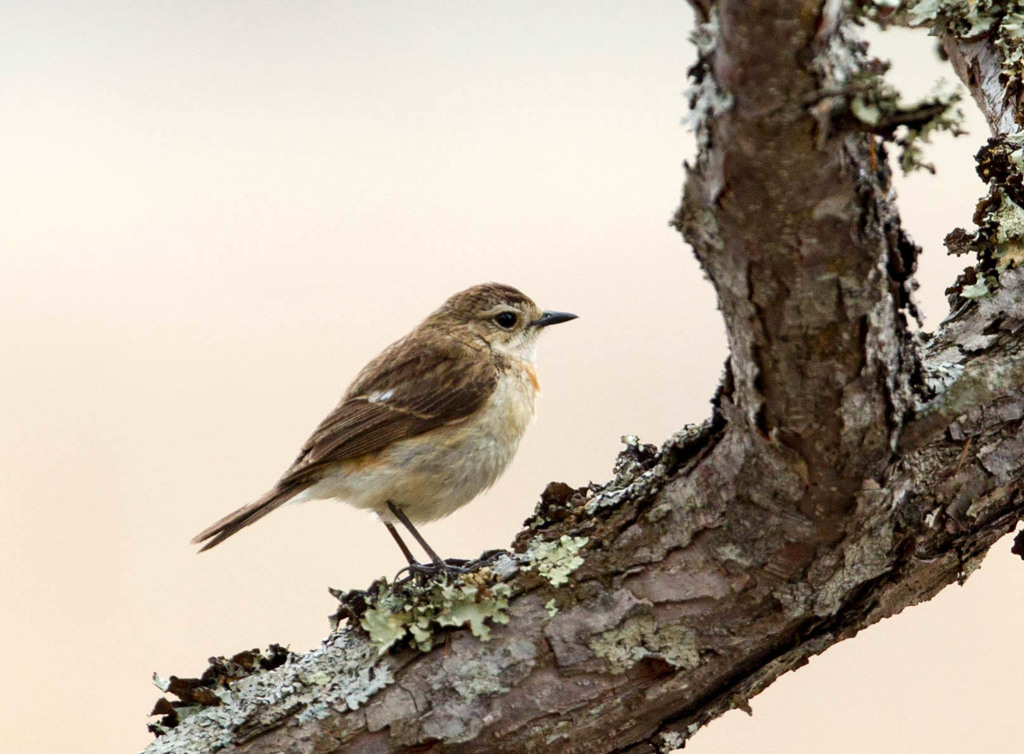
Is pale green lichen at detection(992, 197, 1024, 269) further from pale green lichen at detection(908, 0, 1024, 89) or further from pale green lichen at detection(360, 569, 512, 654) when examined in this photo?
pale green lichen at detection(360, 569, 512, 654)

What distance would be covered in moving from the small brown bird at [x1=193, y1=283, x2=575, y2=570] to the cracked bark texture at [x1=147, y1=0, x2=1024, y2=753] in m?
1.26

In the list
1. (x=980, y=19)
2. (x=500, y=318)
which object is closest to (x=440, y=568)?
(x=500, y=318)

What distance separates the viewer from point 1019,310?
2.97m

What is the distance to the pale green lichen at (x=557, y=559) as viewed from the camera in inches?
114

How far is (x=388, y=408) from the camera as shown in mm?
4586

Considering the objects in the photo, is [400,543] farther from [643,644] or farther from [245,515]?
[643,644]

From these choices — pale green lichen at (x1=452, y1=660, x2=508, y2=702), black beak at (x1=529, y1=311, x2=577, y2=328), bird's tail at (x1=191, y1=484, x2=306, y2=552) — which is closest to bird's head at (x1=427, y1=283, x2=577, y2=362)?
black beak at (x1=529, y1=311, x2=577, y2=328)

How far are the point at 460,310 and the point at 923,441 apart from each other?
126 inches

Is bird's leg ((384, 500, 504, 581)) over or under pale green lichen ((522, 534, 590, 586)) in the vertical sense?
over

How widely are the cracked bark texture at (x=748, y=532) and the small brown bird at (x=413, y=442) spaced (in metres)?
1.26

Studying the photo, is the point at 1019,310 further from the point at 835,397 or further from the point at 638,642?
the point at 638,642

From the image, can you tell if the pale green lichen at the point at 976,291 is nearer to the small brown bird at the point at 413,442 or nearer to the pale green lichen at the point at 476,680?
the pale green lichen at the point at 476,680

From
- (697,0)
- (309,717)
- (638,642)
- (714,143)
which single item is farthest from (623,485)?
(697,0)

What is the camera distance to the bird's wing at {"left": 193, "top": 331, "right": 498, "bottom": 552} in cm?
437
